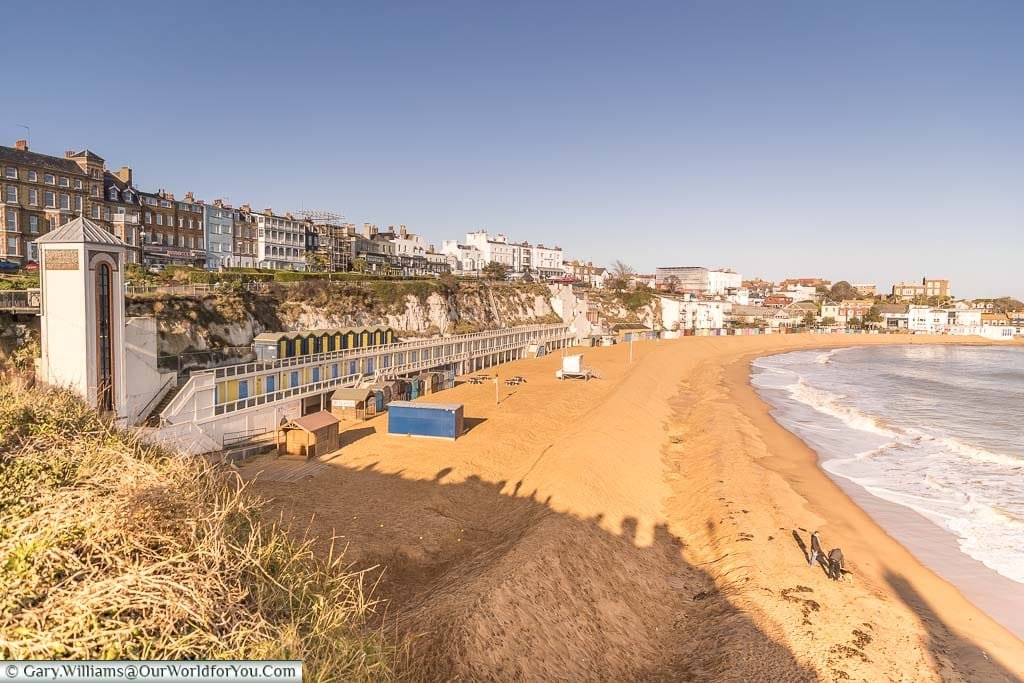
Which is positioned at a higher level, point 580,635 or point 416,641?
point 416,641

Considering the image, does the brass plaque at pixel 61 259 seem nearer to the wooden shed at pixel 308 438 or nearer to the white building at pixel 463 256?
the wooden shed at pixel 308 438

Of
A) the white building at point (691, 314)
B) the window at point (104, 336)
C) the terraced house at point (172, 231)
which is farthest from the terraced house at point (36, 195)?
the white building at point (691, 314)

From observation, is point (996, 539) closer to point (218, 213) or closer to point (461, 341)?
point (461, 341)

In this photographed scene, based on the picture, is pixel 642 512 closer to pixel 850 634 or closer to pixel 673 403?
pixel 850 634

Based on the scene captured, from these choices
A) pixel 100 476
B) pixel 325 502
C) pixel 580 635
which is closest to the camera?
pixel 100 476

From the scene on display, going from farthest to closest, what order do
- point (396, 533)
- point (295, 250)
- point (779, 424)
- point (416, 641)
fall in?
point (295, 250)
point (779, 424)
point (396, 533)
point (416, 641)

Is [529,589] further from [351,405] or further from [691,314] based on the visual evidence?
[691,314]

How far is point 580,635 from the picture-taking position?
45.5 feet

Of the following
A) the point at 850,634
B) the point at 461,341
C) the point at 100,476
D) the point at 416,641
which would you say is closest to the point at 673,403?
the point at 461,341

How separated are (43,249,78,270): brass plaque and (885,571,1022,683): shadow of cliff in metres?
30.8

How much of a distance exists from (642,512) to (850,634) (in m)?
8.81

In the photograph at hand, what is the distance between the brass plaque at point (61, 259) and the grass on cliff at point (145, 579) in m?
16.9

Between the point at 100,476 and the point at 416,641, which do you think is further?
the point at 416,641

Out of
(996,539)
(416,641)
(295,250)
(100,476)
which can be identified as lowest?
(996,539)
